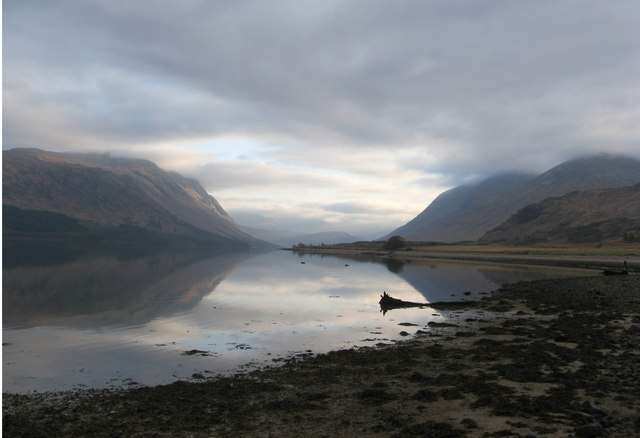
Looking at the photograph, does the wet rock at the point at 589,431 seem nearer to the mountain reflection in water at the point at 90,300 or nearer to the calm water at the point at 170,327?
the calm water at the point at 170,327

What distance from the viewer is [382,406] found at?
50.4 feet

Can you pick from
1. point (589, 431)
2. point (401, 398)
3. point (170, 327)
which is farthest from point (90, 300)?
point (589, 431)

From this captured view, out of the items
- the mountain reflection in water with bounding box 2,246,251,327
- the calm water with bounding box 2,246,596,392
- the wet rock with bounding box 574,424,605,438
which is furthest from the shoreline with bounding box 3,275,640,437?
the mountain reflection in water with bounding box 2,246,251,327

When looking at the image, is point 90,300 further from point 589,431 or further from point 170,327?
point 589,431

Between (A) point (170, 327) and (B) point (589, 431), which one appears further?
(A) point (170, 327)

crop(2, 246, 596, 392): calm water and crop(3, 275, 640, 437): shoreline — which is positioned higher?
crop(3, 275, 640, 437): shoreline

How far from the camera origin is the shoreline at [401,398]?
43.7 feet

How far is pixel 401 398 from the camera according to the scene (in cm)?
1612

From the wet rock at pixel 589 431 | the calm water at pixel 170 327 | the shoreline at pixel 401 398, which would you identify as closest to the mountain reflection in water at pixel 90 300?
the calm water at pixel 170 327

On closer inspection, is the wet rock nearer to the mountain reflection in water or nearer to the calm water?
the calm water

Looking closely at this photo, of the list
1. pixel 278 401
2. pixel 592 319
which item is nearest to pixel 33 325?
pixel 278 401

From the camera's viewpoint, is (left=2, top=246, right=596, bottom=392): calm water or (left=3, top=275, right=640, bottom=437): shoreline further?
(left=2, top=246, right=596, bottom=392): calm water

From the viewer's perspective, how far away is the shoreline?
1330 centimetres

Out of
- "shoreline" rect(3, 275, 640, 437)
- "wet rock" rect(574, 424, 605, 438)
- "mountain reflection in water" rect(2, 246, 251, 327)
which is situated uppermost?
"wet rock" rect(574, 424, 605, 438)
